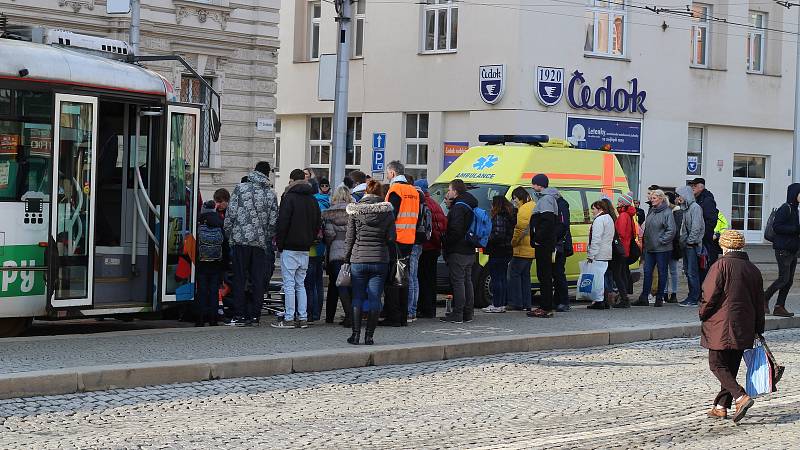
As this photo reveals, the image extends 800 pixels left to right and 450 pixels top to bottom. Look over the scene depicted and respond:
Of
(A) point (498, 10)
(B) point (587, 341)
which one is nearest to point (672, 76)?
(A) point (498, 10)

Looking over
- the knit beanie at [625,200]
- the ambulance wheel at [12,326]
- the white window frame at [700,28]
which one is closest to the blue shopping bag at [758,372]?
the ambulance wheel at [12,326]

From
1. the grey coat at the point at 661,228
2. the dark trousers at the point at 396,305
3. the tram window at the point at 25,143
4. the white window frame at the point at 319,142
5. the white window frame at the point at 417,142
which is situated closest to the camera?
the tram window at the point at 25,143

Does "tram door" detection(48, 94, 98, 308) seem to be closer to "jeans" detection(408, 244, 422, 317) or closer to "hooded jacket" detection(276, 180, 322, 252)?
"hooded jacket" detection(276, 180, 322, 252)

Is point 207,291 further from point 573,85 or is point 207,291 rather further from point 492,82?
point 573,85

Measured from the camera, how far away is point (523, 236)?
59.6 ft

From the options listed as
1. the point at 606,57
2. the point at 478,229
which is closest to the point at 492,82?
the point at 606,57

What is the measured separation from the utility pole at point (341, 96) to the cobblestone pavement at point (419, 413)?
1202cm

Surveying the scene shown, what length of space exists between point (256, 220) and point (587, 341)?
399cm

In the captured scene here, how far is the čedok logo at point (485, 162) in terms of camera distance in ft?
67.4

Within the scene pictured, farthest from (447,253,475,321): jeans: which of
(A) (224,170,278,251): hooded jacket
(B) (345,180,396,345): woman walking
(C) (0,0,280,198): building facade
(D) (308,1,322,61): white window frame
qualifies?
(D) (308,1,322,61): white window frame

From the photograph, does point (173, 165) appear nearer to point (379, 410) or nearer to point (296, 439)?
point (379, 410)

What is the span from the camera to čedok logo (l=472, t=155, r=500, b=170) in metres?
20.5

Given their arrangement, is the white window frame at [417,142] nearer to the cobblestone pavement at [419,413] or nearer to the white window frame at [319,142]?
the white window frame at [319,142]

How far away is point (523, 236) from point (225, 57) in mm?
15824
